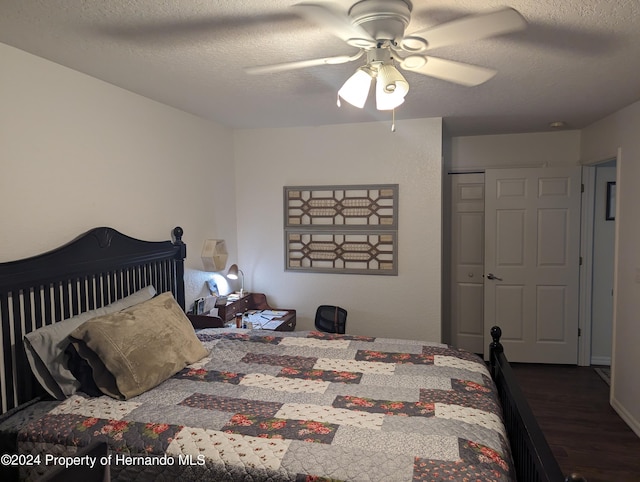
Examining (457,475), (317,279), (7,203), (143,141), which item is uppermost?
(143,141)

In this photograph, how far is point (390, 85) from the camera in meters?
1.73

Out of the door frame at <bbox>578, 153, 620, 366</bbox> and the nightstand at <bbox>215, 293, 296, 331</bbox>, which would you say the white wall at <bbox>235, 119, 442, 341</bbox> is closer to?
the nightstand at <bbox>215, 293, 296, 331</bbox>

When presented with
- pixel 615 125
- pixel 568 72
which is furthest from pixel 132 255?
pixel 615 125

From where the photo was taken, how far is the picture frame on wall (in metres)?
4.39

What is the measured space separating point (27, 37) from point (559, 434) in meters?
4.01

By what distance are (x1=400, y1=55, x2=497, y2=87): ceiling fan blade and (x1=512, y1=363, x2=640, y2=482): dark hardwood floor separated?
2448 millimetres

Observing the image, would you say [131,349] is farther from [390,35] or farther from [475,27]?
[475,27]

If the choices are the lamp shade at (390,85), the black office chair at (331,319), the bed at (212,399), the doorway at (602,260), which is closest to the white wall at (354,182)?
the black office chair at (331,319)

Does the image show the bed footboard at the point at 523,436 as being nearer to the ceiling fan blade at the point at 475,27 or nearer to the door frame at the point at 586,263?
the ceiling fan blade at the point at 475,27

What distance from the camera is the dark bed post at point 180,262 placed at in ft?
10.9

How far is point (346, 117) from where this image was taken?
3.74 meters

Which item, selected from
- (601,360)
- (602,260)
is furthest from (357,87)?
(601,360)

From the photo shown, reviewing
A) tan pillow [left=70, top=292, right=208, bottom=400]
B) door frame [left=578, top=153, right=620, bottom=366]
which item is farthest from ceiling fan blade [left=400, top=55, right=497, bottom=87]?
door frame [left=578, top=153, right=620, bottom=366]

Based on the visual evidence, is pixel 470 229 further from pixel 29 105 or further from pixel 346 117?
pixel 29 105
